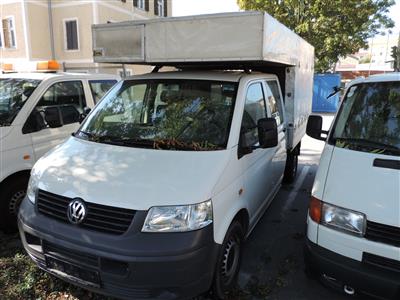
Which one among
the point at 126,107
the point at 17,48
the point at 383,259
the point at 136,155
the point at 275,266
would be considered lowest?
the point at 275,266

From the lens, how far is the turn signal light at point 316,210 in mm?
2939

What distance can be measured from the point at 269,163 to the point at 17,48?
23.6m

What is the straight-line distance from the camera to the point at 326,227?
114 inches

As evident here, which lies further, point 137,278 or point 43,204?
point 43,204

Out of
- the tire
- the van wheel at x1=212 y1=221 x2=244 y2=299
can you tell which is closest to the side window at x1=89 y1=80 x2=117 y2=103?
the tire

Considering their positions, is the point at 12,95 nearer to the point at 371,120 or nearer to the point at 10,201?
the point at 10,201

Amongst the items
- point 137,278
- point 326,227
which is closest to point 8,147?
point 137,278

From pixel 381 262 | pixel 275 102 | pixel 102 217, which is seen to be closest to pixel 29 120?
pixel 102 217

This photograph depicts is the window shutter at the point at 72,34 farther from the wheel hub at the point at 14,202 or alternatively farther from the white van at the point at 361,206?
the white van at the point at 361,206

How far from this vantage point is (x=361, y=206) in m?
2.70

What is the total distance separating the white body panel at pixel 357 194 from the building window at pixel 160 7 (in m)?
28.1

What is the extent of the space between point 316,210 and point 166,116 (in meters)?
1.71

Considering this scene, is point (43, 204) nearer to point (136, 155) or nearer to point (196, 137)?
point (136, 155)

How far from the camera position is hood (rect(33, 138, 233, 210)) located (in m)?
2.67
